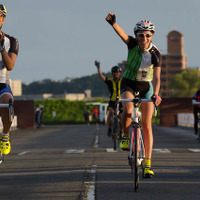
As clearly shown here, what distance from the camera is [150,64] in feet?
30.9

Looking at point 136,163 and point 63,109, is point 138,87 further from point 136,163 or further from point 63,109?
point 63,109

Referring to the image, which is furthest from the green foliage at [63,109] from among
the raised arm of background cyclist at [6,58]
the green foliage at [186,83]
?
the raised arm of background cyclist at [6,58]

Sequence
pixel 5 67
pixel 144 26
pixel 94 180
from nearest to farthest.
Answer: pixel 5 67 → pixel 144 26 → pixel 94 180

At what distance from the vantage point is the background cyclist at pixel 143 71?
9.30 meters

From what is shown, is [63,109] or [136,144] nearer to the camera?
[136,144]

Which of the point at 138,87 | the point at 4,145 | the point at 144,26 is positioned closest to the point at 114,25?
the point at 144,26

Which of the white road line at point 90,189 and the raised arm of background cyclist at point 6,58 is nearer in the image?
the white road line at point 90,189

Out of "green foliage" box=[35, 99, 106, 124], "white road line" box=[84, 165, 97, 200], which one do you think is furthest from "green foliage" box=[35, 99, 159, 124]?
"white road line" box=[84, 165, 97, 200]

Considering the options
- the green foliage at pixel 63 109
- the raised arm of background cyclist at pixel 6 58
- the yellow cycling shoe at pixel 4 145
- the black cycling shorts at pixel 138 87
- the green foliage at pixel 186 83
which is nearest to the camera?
the raised arm of background cyclist at pixel 6 58

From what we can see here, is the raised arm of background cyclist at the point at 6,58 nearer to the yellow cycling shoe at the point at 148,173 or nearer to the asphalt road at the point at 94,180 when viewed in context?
the asphalt road at the point at 94,180

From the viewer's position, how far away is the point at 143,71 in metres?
9.41

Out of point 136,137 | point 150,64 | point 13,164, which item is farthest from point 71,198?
point 13,164

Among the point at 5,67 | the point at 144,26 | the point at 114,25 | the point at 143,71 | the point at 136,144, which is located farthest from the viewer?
the point at 143,71

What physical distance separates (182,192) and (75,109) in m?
85.4
